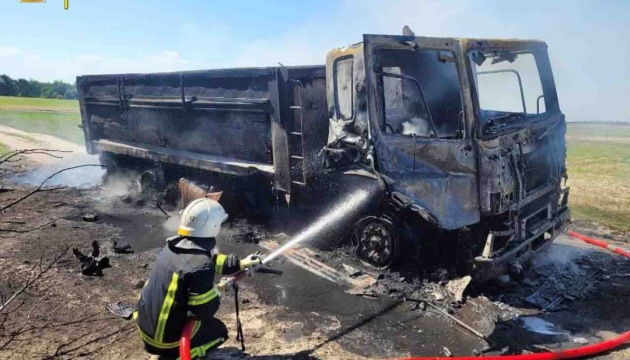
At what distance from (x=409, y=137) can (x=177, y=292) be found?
2750 millimetres

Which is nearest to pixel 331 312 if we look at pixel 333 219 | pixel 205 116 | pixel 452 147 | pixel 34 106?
pixel 333 219

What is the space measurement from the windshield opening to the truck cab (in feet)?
0.67

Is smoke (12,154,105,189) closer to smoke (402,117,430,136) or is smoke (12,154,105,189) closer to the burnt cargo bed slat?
the burnt cargo bed slat

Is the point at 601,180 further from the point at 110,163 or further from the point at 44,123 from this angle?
the point at 44,123

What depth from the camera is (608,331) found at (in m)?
4.12

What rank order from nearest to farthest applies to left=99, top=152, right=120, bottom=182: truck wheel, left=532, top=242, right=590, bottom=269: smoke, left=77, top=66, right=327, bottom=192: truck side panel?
left=532, top=242, right=590, bottom=269: smoke, left=77, top=66, right=327, bottom=192: truck side panel, left=99, top=152, right=120, bottom=182: truck wheel

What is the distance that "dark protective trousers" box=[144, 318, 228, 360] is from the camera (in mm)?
3037

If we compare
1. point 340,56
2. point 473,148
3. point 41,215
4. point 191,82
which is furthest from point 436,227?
point 41,215

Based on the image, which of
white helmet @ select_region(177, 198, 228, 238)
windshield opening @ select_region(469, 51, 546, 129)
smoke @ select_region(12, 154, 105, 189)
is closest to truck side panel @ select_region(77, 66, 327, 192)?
smoke @ select_region(12, 154, 105, 189)

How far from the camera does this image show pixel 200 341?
3.09 m

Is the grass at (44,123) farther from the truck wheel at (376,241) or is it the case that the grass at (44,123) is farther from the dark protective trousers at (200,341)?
the dark protective trousers at (200,341)

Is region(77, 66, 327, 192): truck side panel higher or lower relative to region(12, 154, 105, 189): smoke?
higher

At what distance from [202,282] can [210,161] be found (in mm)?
4461

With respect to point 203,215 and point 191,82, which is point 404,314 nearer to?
point 203,215
